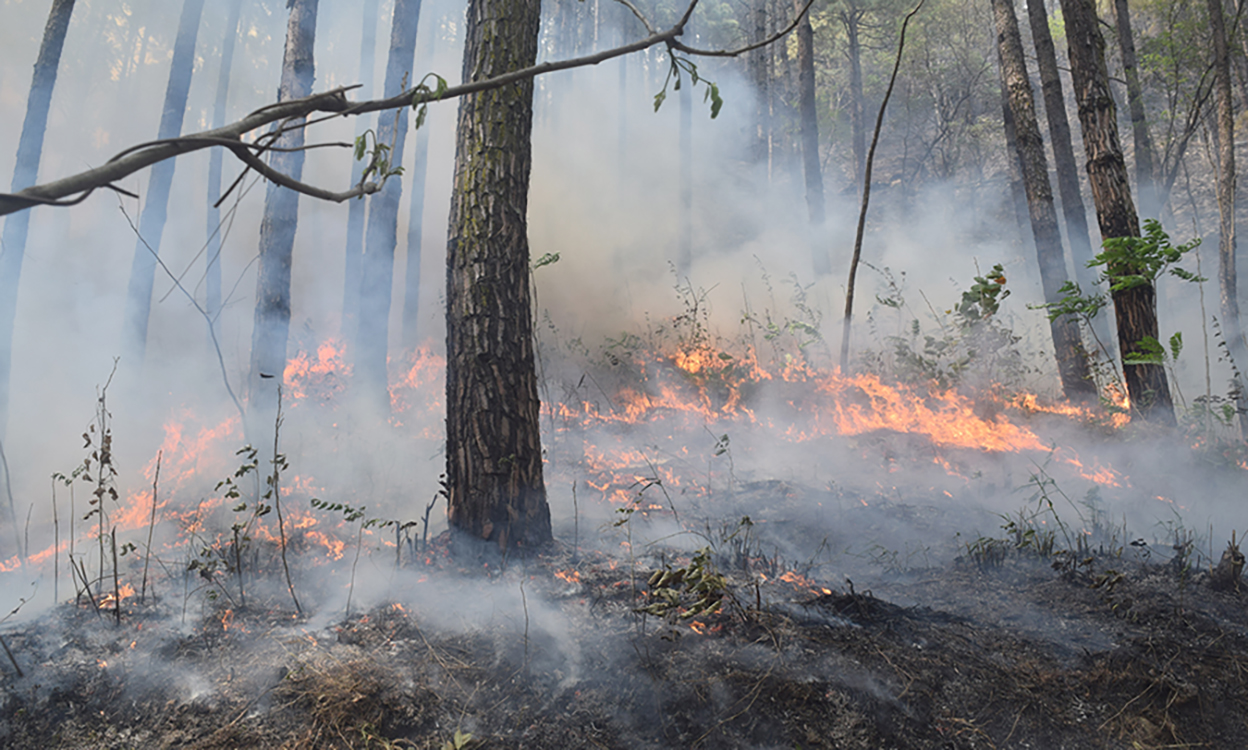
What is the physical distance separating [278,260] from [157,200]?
5.45 meters

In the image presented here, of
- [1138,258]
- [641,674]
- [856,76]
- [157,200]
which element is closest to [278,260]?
[157,200]

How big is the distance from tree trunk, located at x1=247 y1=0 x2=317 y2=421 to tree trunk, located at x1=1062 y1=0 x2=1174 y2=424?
7.90m

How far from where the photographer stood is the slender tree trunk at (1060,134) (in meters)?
7.00

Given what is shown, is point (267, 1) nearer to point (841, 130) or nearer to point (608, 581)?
point (841, 130)

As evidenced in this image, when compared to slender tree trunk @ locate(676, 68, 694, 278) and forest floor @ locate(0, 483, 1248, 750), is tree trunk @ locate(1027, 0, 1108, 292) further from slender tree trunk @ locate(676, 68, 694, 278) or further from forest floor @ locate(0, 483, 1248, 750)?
slender tree trunk @ locate(676, 68, 694, 278)

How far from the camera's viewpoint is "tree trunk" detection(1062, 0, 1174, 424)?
4930 millimetres

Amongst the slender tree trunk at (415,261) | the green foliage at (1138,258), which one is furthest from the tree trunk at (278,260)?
the green foliage at (1138,258)

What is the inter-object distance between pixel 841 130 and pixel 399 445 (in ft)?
82.4

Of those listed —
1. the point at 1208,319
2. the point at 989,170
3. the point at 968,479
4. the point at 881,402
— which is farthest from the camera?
the point at 989,170

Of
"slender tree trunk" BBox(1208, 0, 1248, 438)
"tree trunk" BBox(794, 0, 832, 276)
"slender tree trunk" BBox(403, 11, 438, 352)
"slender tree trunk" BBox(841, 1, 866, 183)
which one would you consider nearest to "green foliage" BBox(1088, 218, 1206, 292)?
"slender tree trunk" BBox(1208, 0, 1248, 438)

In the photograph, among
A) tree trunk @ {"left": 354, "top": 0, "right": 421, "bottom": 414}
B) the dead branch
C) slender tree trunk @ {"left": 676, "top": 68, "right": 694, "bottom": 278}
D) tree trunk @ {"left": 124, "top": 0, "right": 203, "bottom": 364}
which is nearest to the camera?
the dead branch

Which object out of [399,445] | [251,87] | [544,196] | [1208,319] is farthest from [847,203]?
[251,87]

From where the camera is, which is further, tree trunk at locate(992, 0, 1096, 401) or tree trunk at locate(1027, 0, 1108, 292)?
tree trunk at locate(1027, 0, 1108, 292)

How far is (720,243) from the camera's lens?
1589 centimetres
